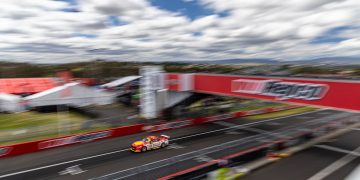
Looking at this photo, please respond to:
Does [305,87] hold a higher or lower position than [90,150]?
higher

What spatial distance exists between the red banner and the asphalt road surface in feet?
13.1

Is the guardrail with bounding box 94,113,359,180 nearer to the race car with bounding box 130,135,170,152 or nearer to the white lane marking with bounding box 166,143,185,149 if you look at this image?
the white lane marking with bounding box 166,143,185,149

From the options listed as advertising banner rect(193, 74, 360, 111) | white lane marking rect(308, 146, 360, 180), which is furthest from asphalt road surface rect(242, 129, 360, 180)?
advertising banner rect(193, 74, 360, 111)

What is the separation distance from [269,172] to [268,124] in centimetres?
1722

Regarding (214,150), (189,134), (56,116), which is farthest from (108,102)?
(214,150)

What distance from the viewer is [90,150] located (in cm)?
2098

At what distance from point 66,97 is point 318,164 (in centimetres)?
3053

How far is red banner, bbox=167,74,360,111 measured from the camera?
1736 centimetres

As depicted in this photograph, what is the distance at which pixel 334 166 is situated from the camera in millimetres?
18031

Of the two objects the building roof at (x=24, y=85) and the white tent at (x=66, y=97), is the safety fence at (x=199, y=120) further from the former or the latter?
the building roof at (x=24, y=85)

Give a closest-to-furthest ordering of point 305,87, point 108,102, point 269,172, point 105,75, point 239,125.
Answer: point 269,172 < point 305,87 < point 239,125 < point 108,102 < point 105,75

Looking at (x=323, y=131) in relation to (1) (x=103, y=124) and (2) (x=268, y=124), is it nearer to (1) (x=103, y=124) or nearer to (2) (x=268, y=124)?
(2) (x=268, y=124)

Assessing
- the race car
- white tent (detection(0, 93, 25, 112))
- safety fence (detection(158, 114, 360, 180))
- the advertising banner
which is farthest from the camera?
white tent (detection(0, 93, 25, 112))

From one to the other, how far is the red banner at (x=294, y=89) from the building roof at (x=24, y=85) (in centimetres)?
3258
